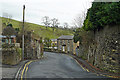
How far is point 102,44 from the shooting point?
1736 cm

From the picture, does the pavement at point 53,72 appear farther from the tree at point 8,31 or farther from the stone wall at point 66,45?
the stone wall at point 66,45

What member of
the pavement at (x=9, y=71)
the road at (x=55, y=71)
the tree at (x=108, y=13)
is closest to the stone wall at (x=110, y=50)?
the tree at (x=108, y=13)

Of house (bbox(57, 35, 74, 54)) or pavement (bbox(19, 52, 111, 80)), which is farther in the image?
house (bbox(57, 35, 74, 54))

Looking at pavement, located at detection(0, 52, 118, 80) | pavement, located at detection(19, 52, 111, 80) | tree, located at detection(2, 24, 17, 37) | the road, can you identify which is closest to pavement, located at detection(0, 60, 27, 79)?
pavement, located at detection(0, 52, 118, 80)

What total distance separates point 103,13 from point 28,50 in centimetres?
1503

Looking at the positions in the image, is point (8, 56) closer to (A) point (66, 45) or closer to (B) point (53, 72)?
(B) point (53, 72)

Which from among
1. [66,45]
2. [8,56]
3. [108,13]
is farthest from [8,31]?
[66,45]

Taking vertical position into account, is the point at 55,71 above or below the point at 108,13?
below

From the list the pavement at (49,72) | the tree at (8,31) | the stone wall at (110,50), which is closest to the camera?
the pavement at (49,72)

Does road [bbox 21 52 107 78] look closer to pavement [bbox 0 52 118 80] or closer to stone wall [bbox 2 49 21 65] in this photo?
pavement [bbox 0 52 118 80]

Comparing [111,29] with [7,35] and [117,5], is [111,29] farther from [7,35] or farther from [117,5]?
[7,35]

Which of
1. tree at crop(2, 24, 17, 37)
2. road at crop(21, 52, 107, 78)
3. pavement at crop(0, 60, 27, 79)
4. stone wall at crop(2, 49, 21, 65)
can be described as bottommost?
road at crop(21, 52, 107, 78)

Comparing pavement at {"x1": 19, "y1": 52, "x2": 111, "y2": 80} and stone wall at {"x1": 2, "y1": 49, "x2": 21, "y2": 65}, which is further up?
stone wall at {"x1": 2, "y1": 49, "x2": 21, "y2": 65}

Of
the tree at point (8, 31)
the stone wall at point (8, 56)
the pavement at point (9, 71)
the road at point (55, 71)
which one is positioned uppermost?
the tree at point (8, 31)
